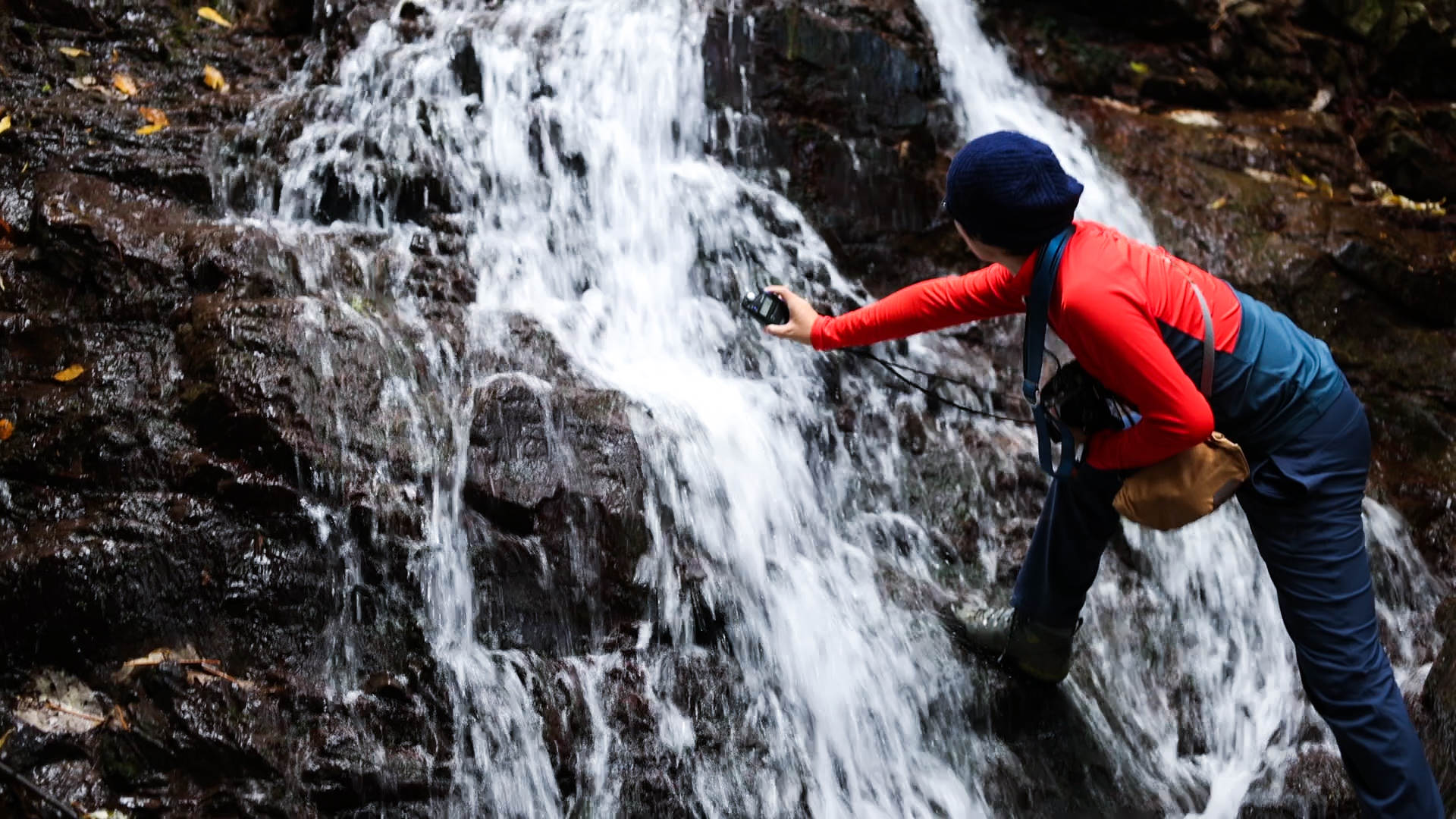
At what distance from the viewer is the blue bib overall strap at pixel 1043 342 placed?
2938 millimetres

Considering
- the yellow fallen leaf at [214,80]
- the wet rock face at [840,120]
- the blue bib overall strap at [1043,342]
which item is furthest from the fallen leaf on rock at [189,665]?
the yellow fallen leaf at [214,80]

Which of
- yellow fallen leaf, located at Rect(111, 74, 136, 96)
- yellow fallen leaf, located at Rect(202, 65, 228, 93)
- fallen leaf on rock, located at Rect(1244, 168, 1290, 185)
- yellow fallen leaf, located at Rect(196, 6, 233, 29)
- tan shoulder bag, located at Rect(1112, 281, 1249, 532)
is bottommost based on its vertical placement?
fallen leaf on rock, located at Rect(1244, 168, 1290, 185)

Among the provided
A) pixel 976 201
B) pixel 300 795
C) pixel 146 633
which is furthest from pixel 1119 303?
pixel 146 633

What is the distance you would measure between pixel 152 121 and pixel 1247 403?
18.9 feet

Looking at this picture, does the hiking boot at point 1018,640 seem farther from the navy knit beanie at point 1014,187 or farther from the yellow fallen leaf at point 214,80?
the yellow fallen leaf at point 214,80

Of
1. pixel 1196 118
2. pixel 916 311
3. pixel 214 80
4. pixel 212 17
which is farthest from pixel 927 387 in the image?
pixel 212 17

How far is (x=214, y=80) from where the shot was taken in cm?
666

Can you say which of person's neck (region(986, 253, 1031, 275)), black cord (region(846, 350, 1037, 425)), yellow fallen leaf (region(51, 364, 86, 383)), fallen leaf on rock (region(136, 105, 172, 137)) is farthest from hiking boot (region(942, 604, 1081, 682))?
fallen leaf on rock (region(136, 105, 172, 137))

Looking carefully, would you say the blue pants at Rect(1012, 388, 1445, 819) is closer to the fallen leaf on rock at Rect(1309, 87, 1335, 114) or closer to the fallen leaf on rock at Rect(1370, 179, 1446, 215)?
the fallen leaf on rock at Rect(1370, 179, 1446, 215)

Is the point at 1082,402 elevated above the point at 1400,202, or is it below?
above

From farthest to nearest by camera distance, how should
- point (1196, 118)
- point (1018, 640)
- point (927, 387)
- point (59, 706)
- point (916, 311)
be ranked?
1. point (1196, 118)
2. point (927, 387)
3. point (1018, 640)
4. point (916, 311)
5. point (59, 706)

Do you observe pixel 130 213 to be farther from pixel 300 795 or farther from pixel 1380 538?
pixel 1380 538

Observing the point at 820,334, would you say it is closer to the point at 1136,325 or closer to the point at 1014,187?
the point at 1014,187

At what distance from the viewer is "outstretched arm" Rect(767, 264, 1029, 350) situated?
A: 3424 mm
